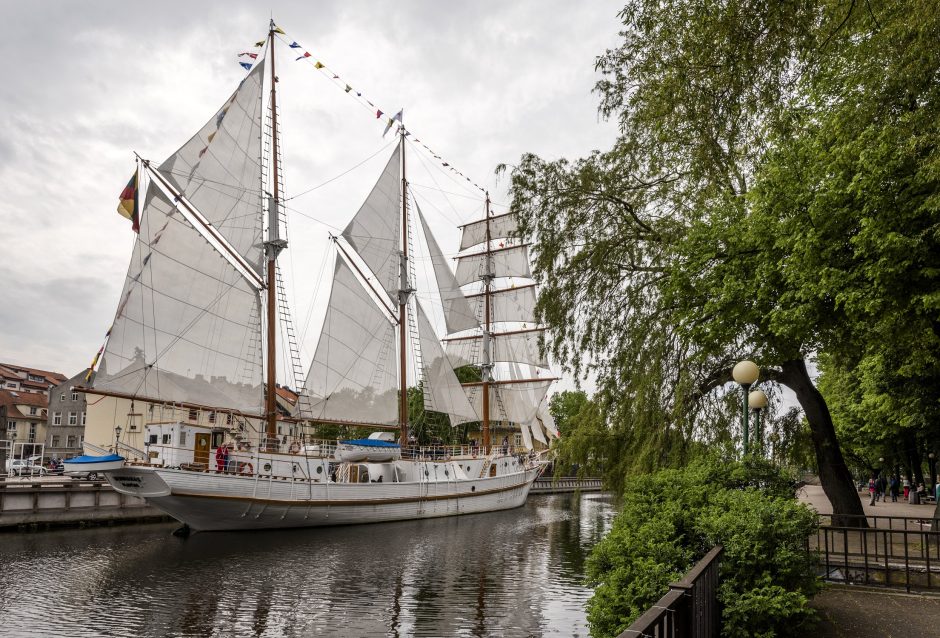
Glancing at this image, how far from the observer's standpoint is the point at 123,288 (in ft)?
94.5

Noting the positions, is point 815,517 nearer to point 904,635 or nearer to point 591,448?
point 904,635

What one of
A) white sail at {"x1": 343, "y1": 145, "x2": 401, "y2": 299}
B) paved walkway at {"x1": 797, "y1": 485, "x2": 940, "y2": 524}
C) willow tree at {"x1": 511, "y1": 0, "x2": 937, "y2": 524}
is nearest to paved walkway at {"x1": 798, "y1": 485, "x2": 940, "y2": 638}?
willow tree at {"x1": 511, "y1": 0, "x2": 937, "y2": 524}

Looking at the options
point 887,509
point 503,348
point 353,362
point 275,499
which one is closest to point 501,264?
point 503,348

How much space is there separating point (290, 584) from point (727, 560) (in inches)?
558

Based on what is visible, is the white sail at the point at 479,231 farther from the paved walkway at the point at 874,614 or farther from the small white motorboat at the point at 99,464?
the paved walkway at the point at 874,614

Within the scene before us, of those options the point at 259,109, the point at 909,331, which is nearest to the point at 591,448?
the point at 909,331

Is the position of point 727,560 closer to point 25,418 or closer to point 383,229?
point 383,229

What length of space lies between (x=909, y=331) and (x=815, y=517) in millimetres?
5023

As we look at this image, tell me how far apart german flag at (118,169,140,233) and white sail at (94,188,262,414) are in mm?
260

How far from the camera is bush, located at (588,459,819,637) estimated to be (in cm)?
706

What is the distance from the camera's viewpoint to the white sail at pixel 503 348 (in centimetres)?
6100

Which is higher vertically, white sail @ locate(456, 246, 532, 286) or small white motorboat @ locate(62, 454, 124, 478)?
white sail @ locate(456, 246, 532, 286)

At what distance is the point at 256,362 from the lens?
1341 inches

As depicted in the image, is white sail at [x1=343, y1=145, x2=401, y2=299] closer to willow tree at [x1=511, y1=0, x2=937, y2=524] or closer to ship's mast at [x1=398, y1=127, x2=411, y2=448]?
ship's mast at [x1=398, y1=127, x2=411, y2=448]
